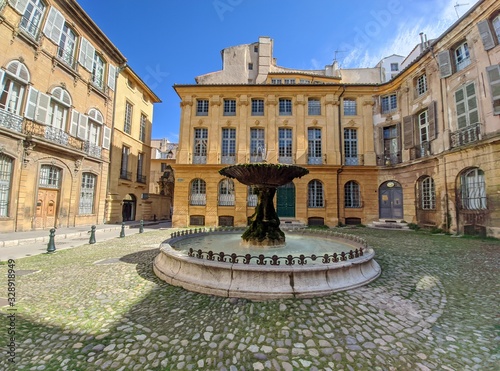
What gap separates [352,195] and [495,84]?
9.59m

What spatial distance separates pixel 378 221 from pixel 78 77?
76.7 ft

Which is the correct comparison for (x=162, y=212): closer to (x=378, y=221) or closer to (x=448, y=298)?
(x=378, y=221)

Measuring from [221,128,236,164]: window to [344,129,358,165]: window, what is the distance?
8.92 m

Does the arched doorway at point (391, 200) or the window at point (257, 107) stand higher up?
the window at point (257, 107)

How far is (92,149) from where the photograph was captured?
16.4 metres

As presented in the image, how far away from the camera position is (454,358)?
2574 millimetres

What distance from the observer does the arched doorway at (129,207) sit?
2075 centimetres

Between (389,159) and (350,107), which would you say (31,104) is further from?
(389,159)

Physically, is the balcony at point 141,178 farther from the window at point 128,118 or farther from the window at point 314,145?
the window at point 314,145

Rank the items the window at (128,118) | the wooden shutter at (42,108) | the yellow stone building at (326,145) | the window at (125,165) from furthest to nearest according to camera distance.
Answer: the window at (128,118) < the window at (125,165) < the yellow stone building at (326,145) < the wooden shutter at (42,108)

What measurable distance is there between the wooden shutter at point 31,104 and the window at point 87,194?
4.81 meters

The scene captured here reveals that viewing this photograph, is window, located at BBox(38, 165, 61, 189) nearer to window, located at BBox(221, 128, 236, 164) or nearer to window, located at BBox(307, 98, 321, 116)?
window, located at BBox(221, 128, 236, 164)

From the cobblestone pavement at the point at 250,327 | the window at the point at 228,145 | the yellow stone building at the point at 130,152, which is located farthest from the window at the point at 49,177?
the cobblestone pavement at the point at 250,327

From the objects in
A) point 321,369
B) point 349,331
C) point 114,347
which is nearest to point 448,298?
point 349,331
